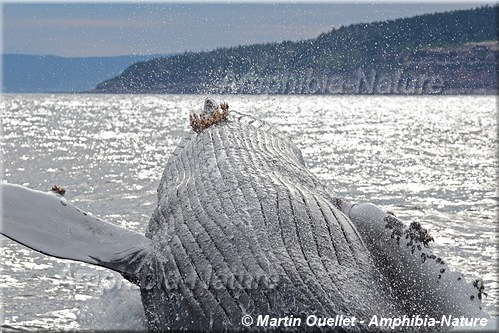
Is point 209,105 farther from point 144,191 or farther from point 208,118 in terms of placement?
point 144,191

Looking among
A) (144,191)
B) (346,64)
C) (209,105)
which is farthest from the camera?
(346,64)

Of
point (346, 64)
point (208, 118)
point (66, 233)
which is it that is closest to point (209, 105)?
point (208, 118)

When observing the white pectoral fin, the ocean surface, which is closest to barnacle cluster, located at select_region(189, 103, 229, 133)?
the ocean surface

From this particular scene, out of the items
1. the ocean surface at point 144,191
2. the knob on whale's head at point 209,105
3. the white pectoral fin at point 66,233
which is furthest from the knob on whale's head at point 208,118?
the white pectoral fin at point 66,233

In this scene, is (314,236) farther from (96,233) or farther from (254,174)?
(96,233)

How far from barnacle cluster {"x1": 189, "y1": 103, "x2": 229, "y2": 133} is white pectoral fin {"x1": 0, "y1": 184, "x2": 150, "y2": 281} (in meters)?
3.67

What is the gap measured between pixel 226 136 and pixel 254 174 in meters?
2.09

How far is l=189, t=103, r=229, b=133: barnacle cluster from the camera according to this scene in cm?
1226

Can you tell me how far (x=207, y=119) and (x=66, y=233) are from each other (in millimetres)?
4128

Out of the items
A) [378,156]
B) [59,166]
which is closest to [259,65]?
[59,166]

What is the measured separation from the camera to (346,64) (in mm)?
34688

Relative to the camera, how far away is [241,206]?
8336 mm

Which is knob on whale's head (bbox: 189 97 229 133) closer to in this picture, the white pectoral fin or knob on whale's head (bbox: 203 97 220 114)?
knob on whale's head (bbox: 203 97 220 114)

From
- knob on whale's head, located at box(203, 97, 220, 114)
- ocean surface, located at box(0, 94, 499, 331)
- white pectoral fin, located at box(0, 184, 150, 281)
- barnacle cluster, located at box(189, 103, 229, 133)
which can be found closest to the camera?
white pectoral fin, located at box(0, 184, 150, 281)
